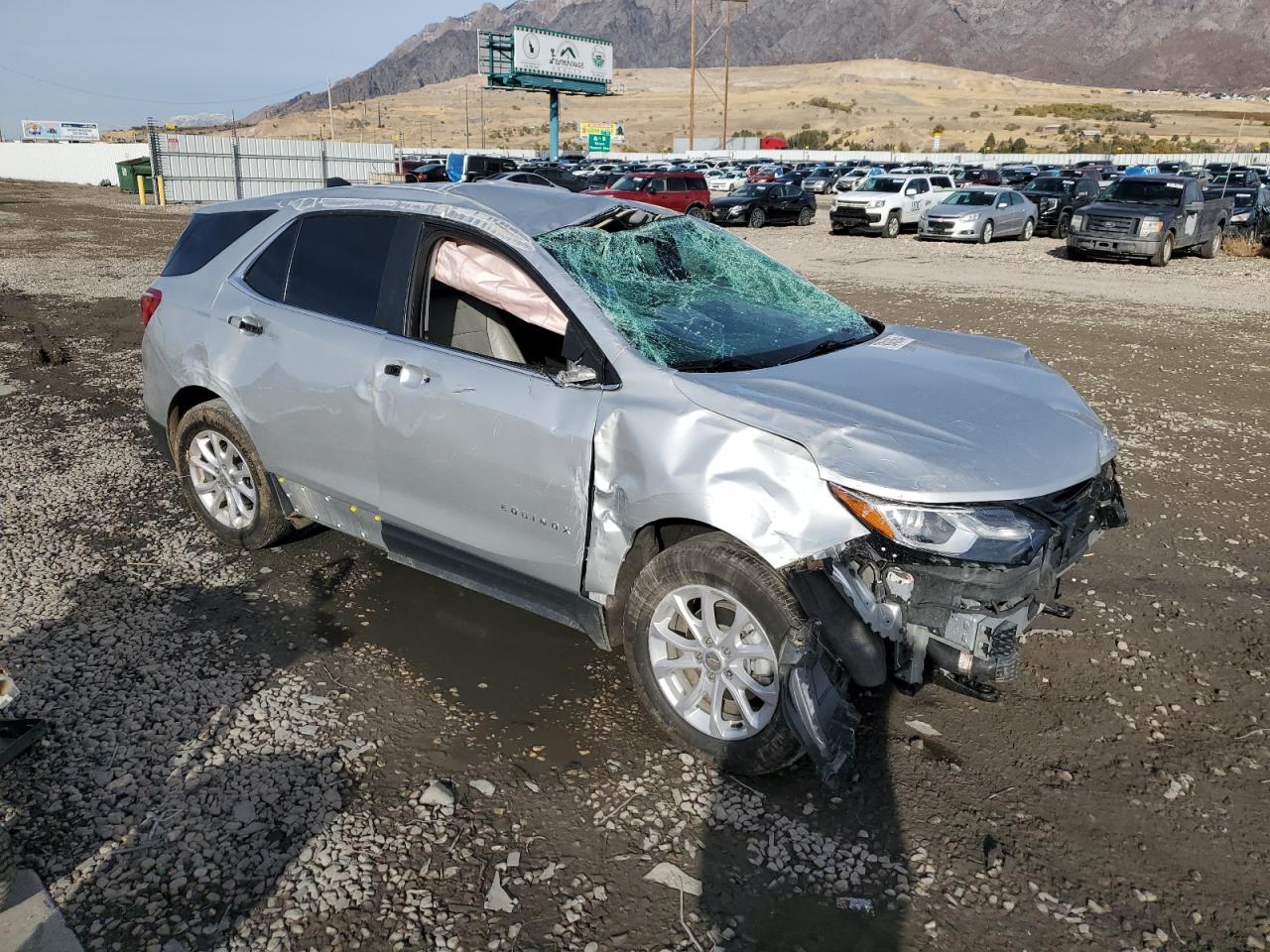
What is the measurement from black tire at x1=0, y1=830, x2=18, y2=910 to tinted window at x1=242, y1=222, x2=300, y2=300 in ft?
8.21

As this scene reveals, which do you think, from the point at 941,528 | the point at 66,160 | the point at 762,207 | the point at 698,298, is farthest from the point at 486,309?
the point at 66,160

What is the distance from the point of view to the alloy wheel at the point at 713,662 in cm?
306

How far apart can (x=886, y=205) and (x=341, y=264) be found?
24.0 meters

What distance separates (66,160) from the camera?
50250 millimetres

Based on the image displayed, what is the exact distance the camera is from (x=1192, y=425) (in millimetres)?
7680

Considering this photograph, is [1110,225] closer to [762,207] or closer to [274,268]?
[762,207]

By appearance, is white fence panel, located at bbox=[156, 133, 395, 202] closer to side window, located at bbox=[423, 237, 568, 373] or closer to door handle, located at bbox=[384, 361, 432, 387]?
side window, located at bbox=[423, 237, 568, 373]

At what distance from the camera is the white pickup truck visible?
25.9m

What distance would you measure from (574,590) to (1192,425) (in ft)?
20.8

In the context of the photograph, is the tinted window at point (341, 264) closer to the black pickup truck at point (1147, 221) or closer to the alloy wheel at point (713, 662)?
the alloy wheel at point (713, 662)

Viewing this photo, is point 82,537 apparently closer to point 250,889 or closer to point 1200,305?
point 250,889

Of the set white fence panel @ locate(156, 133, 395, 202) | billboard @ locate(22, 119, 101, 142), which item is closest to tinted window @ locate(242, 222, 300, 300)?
white fence panel @ locate(156, 133, 395, 202)

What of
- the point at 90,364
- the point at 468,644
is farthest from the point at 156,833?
the point at 90,364

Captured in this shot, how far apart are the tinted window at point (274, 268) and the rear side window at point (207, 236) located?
0.23 metres
